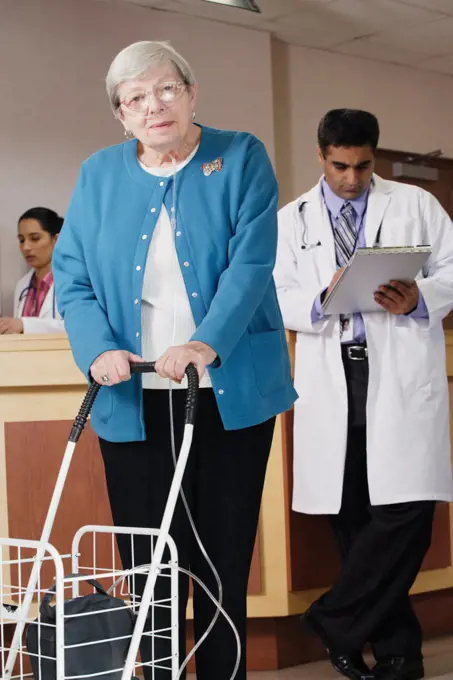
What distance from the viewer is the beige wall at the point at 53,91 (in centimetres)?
571

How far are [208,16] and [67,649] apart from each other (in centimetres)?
536

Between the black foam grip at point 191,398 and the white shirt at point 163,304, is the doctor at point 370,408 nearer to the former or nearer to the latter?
the white shirt at point 163,304

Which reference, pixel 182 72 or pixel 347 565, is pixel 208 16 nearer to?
pixel 347 565

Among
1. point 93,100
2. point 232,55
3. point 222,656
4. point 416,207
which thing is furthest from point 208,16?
point 222,656

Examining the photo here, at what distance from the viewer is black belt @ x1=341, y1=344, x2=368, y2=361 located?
3.10m

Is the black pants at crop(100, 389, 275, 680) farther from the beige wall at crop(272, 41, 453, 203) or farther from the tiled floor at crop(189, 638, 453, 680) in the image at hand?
the beige wall at crop(272, 41, 453, 203)

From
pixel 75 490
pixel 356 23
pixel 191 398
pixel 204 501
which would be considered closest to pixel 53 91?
pixel 356 23

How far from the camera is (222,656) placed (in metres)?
2.00

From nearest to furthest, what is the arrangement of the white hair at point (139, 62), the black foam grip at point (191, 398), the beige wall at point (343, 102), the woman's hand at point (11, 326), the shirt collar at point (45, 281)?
the black foam grip at point (191, 398), the white hair at point (139, 62), the woman's hand at point (11, 326), the shirt collar at point (45, 281), the beige wall at point (343, 102)

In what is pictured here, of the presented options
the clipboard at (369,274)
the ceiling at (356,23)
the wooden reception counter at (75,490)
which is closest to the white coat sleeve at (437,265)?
the clipboard at (369,274)

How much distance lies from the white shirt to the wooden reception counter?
45.9 inches

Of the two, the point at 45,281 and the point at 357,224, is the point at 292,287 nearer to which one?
the point at 357,224

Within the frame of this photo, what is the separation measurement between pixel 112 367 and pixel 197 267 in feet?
0.89

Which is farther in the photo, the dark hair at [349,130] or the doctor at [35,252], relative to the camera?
the doctor at [35,252]
